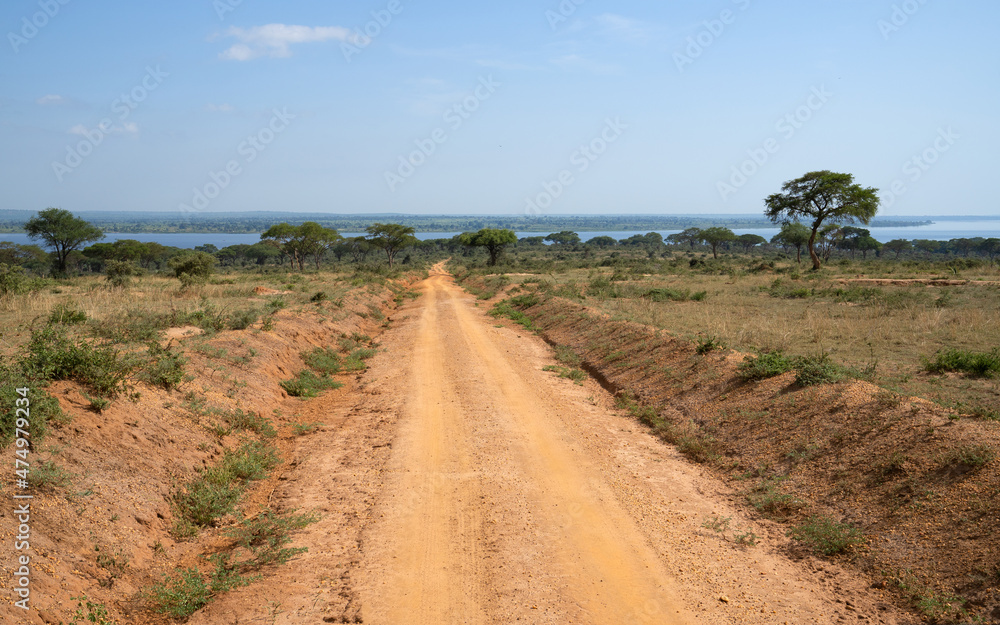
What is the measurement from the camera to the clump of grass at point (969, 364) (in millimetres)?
10266

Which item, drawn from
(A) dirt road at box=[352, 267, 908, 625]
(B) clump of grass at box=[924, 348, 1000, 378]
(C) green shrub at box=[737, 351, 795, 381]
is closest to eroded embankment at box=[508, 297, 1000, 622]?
(C) green shrub at box=[737, 351, 795, 381]

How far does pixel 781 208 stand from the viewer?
48.8 m

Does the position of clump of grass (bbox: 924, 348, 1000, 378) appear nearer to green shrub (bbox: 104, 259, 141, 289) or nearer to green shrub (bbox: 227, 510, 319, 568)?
green shrub (bbox: 227, 510, 319, 568)

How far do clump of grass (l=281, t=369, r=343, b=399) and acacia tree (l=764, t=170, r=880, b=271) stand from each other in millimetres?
41176

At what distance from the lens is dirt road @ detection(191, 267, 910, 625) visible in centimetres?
498

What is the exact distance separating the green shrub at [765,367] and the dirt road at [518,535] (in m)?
2.37

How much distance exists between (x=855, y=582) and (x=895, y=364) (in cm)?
791

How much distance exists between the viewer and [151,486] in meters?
6.58

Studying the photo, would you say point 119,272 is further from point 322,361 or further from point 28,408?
point 28,408

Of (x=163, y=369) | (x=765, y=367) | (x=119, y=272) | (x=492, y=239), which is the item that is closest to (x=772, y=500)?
(x=765, y=367)

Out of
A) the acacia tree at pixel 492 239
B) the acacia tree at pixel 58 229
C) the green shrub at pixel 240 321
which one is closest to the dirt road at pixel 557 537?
the green shrub at pixel 240 321

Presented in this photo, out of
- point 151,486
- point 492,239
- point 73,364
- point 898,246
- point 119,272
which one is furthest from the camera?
point 898,246

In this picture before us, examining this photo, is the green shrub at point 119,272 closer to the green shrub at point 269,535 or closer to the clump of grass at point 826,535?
the green shrub at point 269,535

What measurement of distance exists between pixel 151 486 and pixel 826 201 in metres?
51.4
